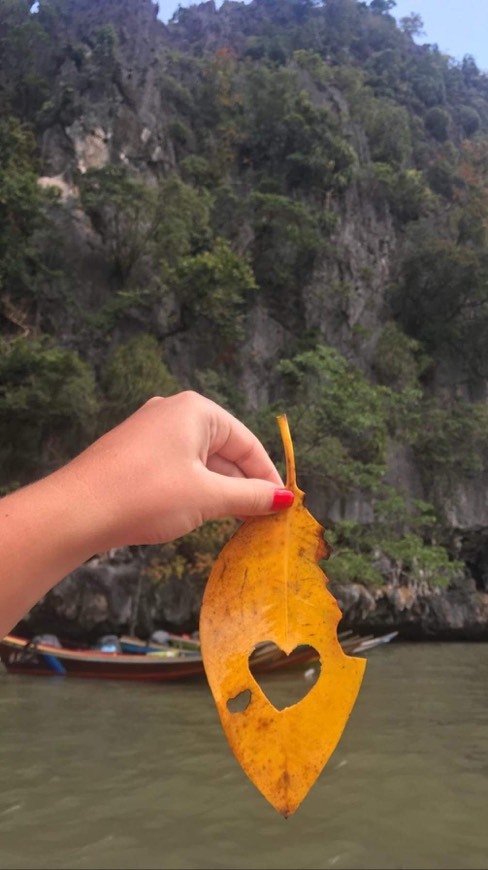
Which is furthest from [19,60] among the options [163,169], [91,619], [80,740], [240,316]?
[80,740]

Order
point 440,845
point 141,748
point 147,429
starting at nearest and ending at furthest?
1. point 147,429
2. point 440,845
3. point 141,748

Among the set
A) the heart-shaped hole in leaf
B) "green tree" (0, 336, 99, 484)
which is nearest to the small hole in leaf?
the heart-shaped hole in leaf

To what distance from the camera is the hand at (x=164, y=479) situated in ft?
2.52

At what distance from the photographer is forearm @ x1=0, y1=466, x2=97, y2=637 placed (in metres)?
0.70

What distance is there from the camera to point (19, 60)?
16.5 meters

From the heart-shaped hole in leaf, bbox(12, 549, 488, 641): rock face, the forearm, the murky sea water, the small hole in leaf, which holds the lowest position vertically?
the heart-shaped hole in leaf

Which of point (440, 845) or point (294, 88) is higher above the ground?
point (294, 88)

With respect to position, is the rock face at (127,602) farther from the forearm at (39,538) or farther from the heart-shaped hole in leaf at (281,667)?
the forearm at (39,538)

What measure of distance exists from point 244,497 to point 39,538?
25 centimetres

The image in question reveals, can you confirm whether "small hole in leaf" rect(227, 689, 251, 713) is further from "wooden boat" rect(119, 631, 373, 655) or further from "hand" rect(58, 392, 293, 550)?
"wooden boat" rect(119, 631, 373, 655)

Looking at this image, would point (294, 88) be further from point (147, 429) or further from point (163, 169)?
point (147, 429)

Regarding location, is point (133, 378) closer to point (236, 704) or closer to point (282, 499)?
point (236, 704)

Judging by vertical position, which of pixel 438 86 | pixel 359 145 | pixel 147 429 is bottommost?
pixel 147 429

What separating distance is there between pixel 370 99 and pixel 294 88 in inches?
173
